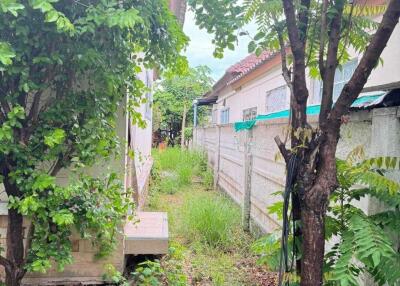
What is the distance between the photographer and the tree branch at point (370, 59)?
1.72 metres

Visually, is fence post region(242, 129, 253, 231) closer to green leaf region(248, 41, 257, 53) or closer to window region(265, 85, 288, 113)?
window region(265, 85, 288, 113)

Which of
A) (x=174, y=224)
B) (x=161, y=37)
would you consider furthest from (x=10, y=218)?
(x=174, y=224)

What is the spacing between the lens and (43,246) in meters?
3.02

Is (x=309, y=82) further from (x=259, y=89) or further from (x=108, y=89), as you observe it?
(x=108, y=89)

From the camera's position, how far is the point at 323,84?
199 cm

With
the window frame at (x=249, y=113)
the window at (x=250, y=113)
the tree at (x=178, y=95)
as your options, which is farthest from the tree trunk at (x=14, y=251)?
the tree at (x=178, y=95)

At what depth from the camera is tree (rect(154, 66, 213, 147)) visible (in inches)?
976


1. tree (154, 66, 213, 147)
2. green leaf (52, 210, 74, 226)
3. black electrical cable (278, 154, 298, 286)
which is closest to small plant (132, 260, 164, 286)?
green leaf (52, 210, 74, 226)

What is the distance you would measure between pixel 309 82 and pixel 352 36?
4881 millimetres

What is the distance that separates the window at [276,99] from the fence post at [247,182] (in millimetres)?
2100

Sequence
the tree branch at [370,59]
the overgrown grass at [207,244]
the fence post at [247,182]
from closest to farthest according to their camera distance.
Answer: the tree branch at [370,59]
the overgrown grass at [207,244]
the fence post at [247,182]

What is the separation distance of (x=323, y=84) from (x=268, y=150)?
11.4 feet

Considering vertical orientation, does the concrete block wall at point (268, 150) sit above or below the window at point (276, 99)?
below

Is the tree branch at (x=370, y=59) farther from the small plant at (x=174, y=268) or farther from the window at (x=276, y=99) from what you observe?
the window at (x=276, y=99)
